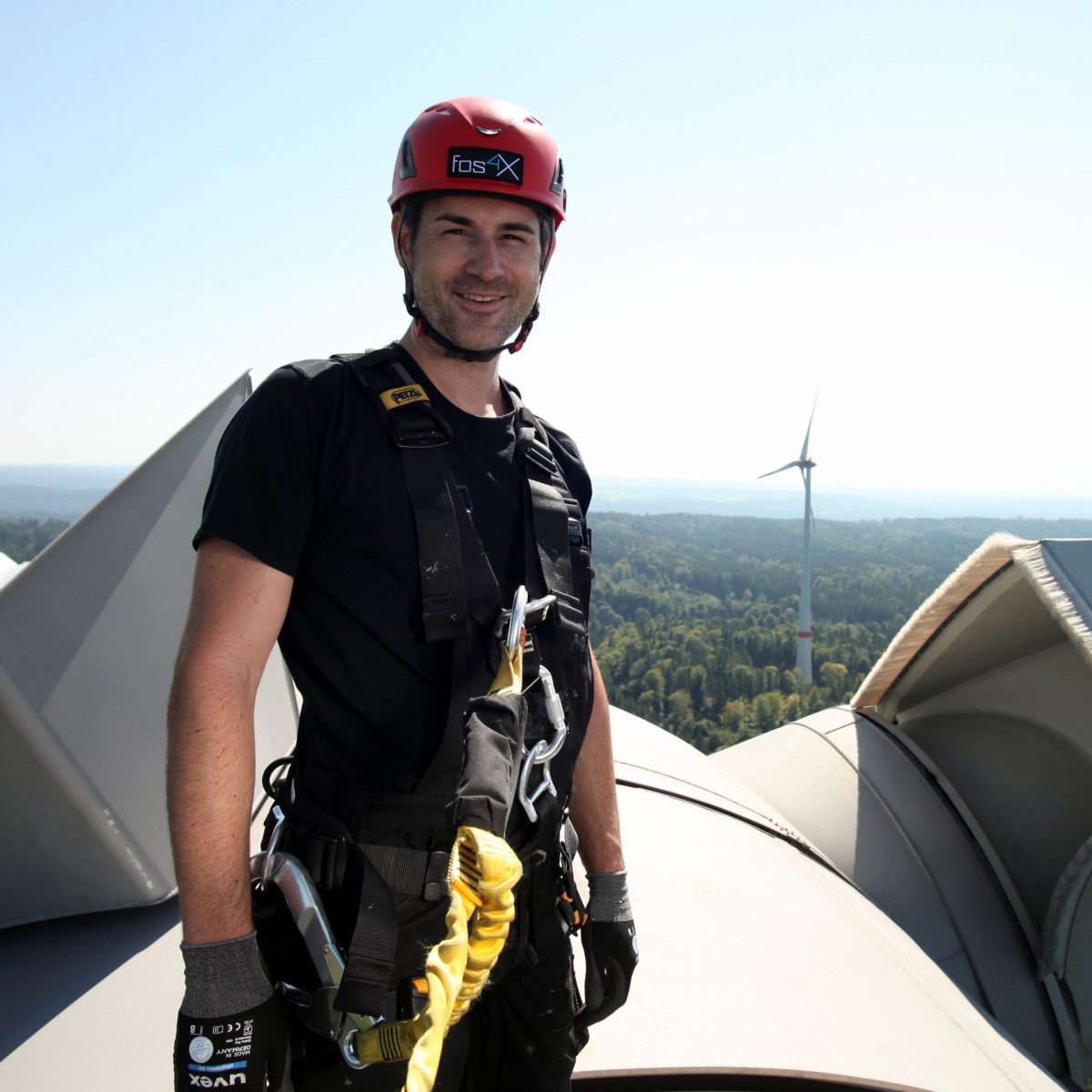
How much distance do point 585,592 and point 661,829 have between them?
98.6 inches

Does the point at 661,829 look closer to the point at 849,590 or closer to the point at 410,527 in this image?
the point at 410,527

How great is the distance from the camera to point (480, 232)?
2.81m

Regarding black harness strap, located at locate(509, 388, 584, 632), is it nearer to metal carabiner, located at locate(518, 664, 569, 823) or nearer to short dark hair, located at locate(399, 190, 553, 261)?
metal carabiner, located at locate(518, 664, 569, 823)

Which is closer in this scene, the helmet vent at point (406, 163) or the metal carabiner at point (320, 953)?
the metal carabiner at point (320, 953)

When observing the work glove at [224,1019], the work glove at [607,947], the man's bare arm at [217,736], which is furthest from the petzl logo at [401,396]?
the work glove at [607,947]

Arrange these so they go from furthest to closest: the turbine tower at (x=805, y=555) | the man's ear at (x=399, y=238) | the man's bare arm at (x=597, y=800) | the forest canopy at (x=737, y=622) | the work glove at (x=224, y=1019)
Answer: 1. the forest canopy at (x=737, y=622)
2. the turbine tower at (x=805, y=555)
3. the man's bare arm at (x=597, y=800)
4. the man's ear at (x=399, y=238)
5. the work glove at (x=224, y=1019)

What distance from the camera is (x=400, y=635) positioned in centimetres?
239

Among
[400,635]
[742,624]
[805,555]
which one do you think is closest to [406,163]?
[400,635]

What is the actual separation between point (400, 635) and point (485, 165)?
1590mm

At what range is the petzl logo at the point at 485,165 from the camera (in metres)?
2.76

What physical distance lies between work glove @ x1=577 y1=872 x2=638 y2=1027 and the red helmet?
8.39 ft

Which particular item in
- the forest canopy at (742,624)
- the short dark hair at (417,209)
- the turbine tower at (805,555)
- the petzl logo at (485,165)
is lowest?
the forest canopy at (742,624)

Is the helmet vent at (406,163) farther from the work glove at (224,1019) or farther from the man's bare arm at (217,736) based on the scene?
the work glove at (224,1019)

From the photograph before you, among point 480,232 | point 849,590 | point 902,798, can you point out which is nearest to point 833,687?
point 849,590
